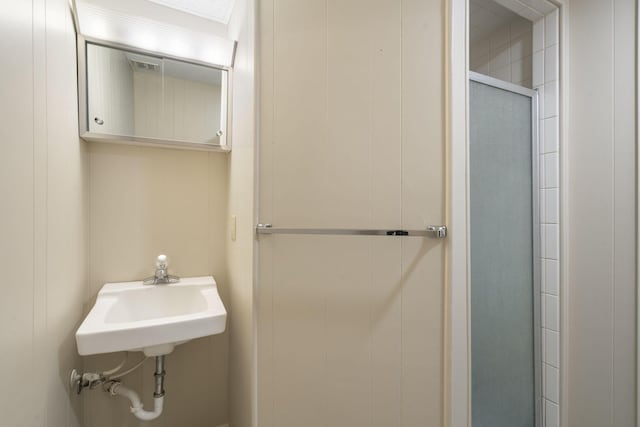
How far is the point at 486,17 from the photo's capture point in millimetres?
1241

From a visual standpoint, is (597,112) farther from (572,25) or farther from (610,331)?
(610,331)

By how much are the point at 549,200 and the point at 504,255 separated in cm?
31

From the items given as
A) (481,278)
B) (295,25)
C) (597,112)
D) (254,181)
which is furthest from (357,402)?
(597,112)

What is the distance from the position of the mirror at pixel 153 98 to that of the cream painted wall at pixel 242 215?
12 centimetres

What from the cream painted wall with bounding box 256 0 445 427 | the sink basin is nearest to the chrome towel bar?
the cream painted wall with bounding box 256 0 445 427

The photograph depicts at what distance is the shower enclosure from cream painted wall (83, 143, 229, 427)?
3.83 feet

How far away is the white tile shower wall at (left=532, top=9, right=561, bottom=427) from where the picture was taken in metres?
1.12

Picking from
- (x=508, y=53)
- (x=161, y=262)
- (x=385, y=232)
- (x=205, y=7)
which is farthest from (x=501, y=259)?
(x=205, y=7)

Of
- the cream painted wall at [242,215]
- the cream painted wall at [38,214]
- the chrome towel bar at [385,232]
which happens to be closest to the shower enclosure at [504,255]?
the chrome towel bar at [385,232]

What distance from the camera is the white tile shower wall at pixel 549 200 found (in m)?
1.12

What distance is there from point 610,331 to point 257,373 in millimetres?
1271

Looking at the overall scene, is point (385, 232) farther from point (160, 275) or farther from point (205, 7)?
point (205, 7)

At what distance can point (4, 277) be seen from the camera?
56 cm

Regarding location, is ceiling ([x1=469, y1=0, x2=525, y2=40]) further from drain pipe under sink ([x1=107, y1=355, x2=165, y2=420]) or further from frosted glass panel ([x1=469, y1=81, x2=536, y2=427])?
drain pipe under sink ([x1=107, y1=355, x2=165, y2=420])
